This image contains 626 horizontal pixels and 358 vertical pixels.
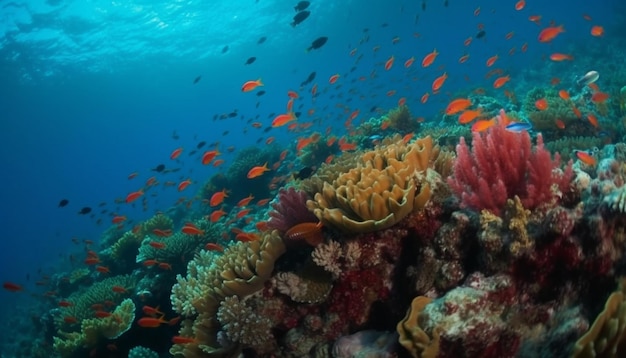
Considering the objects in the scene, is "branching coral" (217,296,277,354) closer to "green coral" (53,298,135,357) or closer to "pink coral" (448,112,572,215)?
"pink coral" (448,112,572,215)

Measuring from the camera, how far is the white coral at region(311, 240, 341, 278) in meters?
3.73

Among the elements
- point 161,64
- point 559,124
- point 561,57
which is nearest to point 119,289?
point 559,124

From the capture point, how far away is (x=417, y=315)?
2.86 m

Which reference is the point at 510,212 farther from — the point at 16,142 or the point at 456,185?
the point at 16,142

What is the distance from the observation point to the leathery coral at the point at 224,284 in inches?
160

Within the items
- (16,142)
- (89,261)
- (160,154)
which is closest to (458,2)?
(89,261)

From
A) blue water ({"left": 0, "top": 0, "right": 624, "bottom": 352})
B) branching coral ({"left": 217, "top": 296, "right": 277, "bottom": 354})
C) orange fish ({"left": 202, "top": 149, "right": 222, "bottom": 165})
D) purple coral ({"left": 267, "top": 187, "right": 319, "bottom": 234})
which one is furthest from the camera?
blue water ({"left": 0, "top": 0, "right": 624, "bottom": 352})

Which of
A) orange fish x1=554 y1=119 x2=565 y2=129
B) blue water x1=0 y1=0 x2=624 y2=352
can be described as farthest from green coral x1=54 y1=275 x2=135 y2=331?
orange fish x1=554 y1=119 x2=565 y2=129

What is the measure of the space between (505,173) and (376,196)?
1171 millimetres

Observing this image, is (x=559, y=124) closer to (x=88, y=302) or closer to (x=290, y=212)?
(x=290, y=212)

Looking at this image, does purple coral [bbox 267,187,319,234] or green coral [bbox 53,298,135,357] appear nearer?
purple coral [bbox 267,187,319,234]

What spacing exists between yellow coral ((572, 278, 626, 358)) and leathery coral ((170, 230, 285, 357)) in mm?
2868

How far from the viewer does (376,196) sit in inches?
127

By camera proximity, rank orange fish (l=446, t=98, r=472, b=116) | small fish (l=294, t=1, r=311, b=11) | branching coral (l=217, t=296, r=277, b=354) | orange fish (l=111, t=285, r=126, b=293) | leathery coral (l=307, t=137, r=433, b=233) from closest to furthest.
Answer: leathery coral (l=307, t=137, r=433, b=233), branching coral (l=217, t=296, r=277, b=354), orange fish (l=446, t=98, r=472, b=116), orange fish (l=111, t=285, r=126, b=293), small fish (l=294, t=1, r=311, b=11)
